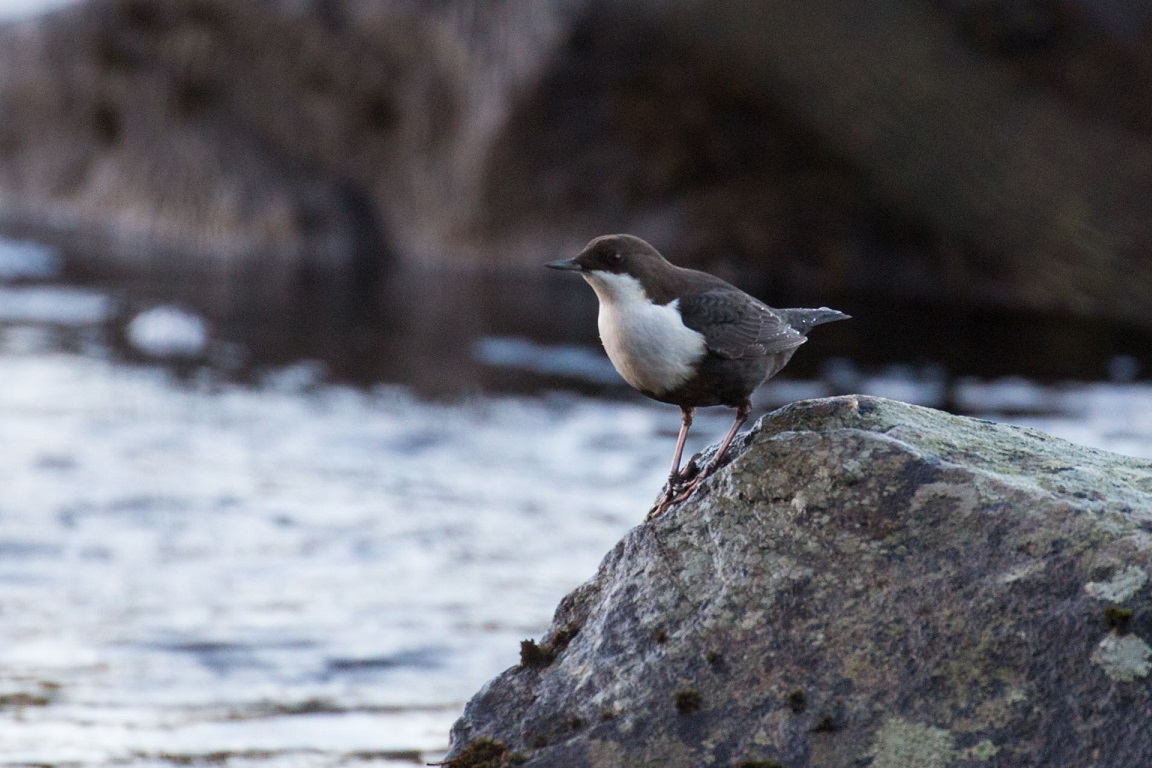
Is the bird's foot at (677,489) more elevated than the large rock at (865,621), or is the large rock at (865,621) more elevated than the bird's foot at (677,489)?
the bird's foot at (677,489)

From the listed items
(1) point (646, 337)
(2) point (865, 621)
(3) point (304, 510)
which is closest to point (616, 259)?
(1) point (646, 337)

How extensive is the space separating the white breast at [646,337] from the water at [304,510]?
1653 millimetres

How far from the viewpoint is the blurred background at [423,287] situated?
5867 millimetres

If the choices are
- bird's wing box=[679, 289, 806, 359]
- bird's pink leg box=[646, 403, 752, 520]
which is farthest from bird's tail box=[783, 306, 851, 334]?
bird's pink leg box=[646, 403, 752, 520]

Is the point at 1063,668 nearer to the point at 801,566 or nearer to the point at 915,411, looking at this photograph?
the point at 801,566

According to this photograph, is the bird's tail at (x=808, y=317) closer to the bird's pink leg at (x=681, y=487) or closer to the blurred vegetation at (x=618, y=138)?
the bird's pink leg at (x=681, y=487)

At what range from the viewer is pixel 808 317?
3.85 metres

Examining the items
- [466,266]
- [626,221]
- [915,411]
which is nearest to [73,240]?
[466,266]

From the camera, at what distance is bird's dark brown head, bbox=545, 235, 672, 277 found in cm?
344

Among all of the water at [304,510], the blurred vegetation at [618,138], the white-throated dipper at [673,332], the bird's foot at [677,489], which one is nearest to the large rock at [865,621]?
the bird's foot at [677,489]

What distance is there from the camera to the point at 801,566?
2.96m

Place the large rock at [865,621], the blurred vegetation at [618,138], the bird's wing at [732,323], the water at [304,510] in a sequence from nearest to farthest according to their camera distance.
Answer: the large rock at [865,621] < the bird's wing at [732,323] < the water at [304,510] < the blurred vegetation at [618,138]

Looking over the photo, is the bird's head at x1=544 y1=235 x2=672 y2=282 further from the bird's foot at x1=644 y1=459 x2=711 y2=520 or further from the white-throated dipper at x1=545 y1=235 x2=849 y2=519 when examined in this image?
the bird's foot at x1=644 y1=459 x2=711 y2=520

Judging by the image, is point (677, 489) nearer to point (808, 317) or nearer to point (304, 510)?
point (808, 317)
